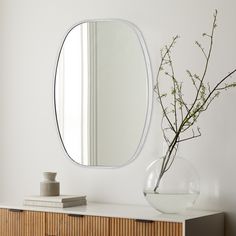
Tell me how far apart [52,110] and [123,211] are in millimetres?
835

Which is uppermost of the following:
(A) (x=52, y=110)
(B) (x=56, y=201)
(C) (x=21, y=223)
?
(A) (x=52, y=110)

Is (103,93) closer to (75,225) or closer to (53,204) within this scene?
(53,204)

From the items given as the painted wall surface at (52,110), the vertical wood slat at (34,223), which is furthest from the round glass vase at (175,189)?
the vertical wood slat at (34,223)

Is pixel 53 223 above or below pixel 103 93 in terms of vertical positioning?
below

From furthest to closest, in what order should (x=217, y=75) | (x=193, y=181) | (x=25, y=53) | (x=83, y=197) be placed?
1. (x=25, y=53)
2. (x=83, y=197)
3. (x=217, y=75)
4. (x=193, y=181)

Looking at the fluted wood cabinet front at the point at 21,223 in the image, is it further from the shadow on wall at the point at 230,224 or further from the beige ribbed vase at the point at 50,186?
the shadow on wall at the point at 230,224

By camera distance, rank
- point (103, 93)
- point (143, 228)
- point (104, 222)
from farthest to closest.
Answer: point (103, 93), point (104, 222), point (143, 228)

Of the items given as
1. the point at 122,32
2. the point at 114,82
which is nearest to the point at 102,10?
the point at 122,32

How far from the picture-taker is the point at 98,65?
3.29 m

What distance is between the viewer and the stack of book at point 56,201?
118 inches

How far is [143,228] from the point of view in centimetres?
267

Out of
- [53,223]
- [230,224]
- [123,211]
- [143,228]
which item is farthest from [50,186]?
[230,224]

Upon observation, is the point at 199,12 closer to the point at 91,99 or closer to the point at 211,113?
the point at 211,113

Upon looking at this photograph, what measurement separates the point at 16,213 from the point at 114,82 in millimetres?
816
